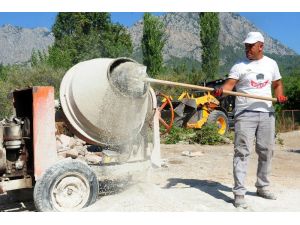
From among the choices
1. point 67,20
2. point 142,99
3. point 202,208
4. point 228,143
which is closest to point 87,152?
point 142,99

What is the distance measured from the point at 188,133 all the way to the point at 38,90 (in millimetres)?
9017

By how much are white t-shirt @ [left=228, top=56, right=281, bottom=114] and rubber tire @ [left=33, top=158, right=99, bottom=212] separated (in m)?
1.86

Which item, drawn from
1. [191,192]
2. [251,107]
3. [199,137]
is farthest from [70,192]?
[199,137]

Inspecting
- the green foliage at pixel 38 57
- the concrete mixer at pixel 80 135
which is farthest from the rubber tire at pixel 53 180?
the green foliage at pixel 38 57

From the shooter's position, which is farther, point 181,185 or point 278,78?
point 181,185

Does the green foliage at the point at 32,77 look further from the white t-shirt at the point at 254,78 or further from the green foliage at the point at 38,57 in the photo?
the white t-shirt at the point at 254,78

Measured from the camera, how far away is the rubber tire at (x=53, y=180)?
4.43 m

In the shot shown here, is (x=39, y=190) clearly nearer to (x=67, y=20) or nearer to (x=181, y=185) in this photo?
(x=181, y=185)

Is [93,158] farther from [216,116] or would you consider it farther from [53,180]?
[216,116]

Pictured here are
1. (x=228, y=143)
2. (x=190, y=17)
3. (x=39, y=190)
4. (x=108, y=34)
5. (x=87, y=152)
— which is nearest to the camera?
(x=39, y=190)

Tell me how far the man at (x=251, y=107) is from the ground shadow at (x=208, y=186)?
19.3 inches

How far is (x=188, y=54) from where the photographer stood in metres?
154

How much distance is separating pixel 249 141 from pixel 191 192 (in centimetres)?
107

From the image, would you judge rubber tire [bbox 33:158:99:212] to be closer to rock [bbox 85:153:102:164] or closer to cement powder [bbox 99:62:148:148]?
cement powder [bbox 99:62:148:148]
